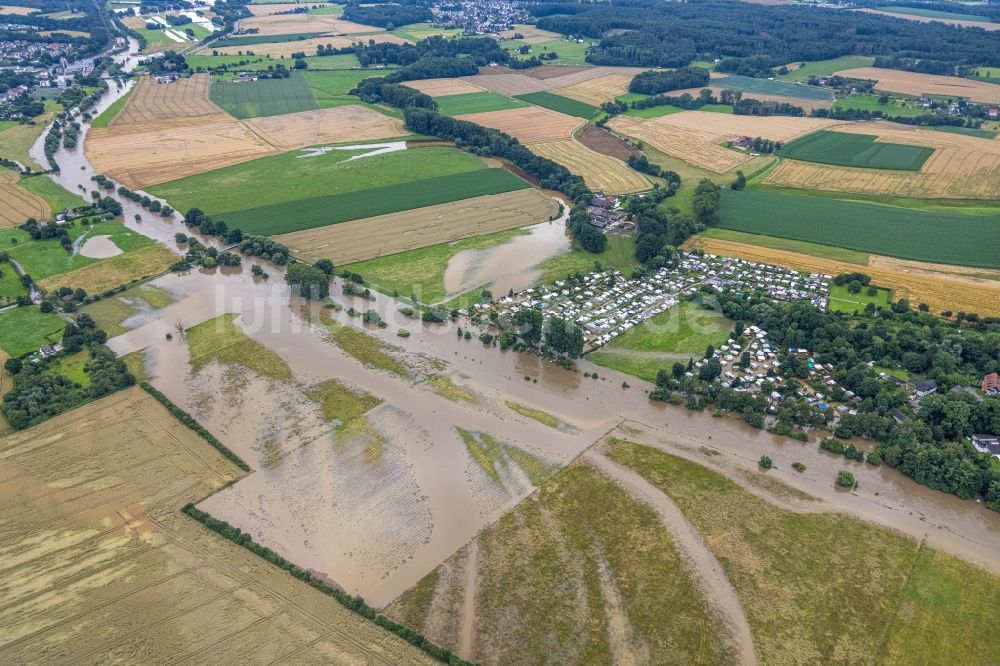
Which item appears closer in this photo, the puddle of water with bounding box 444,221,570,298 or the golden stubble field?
the puddle of water with bounding box 444,221,570,298

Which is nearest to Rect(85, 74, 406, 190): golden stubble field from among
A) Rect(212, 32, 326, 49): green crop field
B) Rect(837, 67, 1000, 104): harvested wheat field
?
Rect(212, 32, 326, 49): green crop field

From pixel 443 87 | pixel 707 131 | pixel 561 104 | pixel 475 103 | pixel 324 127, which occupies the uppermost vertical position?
pixel 443 87

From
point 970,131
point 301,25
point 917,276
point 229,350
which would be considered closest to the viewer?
point 229,350

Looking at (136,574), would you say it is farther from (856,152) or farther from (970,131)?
(970,131)

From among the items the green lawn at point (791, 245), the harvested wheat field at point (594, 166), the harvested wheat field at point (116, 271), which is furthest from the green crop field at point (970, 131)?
the harvested wheat field at point (116, 271)

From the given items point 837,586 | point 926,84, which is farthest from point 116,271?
point 926,84

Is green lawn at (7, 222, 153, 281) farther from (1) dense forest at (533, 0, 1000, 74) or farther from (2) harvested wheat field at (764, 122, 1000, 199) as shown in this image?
(1) dense forest at (533, 0, 1000, 74)

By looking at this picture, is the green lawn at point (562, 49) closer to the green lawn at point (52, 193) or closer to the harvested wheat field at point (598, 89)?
the harvested wheat field at point (598, 89)

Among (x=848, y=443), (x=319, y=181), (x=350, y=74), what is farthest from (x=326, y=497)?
(x=350, y=74)
